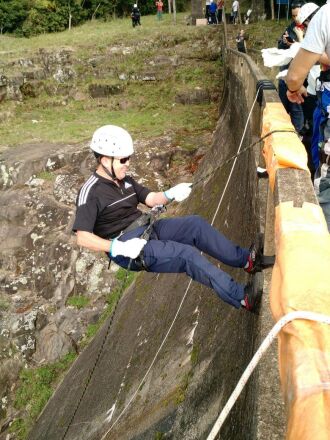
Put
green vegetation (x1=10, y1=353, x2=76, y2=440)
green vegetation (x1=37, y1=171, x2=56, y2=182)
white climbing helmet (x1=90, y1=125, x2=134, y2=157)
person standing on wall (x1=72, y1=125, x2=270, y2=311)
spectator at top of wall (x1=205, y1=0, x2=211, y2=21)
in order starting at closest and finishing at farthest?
person standing on wall (x1=72, y1=125, x2=270, y2=311), white climbing helmet (x1=90, y1=125, x2=134, y2=157), green vegetation (x1=10, y1=353, x2=76, y2=440), green vegetation (x1=37, y1=171, x2=56, y2=182), spectator at top of wall (x1=205, y1=0, x2=211, y2=21)

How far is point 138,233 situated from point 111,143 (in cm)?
96

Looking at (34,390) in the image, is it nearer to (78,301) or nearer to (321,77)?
(78,301)

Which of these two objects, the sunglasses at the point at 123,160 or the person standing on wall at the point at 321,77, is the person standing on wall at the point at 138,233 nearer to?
the sunglasses at the point at 123,160

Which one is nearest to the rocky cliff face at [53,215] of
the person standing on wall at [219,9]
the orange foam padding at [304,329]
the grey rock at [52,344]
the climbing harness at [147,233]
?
the grey rock at [52,344]

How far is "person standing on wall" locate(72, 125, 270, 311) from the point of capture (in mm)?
3568

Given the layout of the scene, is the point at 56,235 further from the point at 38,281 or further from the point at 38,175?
the point at 38,175

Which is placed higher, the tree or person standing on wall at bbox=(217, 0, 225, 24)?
the tree

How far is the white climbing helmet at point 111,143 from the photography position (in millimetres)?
4086

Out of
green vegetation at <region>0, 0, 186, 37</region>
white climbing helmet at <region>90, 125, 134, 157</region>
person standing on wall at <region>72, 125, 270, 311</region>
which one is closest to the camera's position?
person standing on wall at <region>72, 125, 270, 311</region>

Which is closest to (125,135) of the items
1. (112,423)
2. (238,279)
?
(238,279)

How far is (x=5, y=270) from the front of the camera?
11648 mm

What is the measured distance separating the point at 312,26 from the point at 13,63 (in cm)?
2096

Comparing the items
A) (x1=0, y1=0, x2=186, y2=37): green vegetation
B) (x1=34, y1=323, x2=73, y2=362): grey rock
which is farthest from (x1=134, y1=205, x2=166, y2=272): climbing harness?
(x1=0, y1=0, x2=186, y2=37): green vegetation

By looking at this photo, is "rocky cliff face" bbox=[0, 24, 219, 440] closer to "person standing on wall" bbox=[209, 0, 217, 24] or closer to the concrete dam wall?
the concrete dam wall
